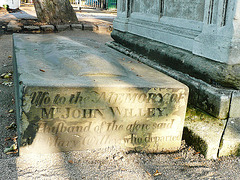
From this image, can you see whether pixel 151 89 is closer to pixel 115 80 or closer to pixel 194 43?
pixel 115 80

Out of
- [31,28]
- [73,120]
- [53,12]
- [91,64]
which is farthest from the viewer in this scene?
[53,12]

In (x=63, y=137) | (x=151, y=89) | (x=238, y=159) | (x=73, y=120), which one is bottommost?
(x=238, y=159)

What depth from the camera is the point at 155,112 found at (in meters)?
2.15

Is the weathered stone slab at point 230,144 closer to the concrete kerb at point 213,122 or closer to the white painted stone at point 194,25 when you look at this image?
the concrete kerb at point 213,122

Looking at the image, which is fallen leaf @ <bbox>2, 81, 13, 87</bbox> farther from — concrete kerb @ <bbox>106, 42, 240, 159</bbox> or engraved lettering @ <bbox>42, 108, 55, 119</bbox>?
concrete kerb @ <bbox>106, 42, 240, 159</bbox>

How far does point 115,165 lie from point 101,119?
1.13 ft

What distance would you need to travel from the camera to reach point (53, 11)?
905 cm

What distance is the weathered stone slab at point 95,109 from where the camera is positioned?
6.30 ft

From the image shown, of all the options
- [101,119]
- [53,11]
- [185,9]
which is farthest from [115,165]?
[53,11]

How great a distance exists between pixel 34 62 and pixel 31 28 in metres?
6.25

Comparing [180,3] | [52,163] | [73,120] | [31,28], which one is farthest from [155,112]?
[31,28]

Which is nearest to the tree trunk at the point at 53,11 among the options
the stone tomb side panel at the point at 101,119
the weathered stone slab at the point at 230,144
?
the stone tomb side panel at the point at 101,119

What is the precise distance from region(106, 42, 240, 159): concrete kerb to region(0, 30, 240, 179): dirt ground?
0.25 feet

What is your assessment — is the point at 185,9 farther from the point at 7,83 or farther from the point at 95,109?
the point at 7,83
